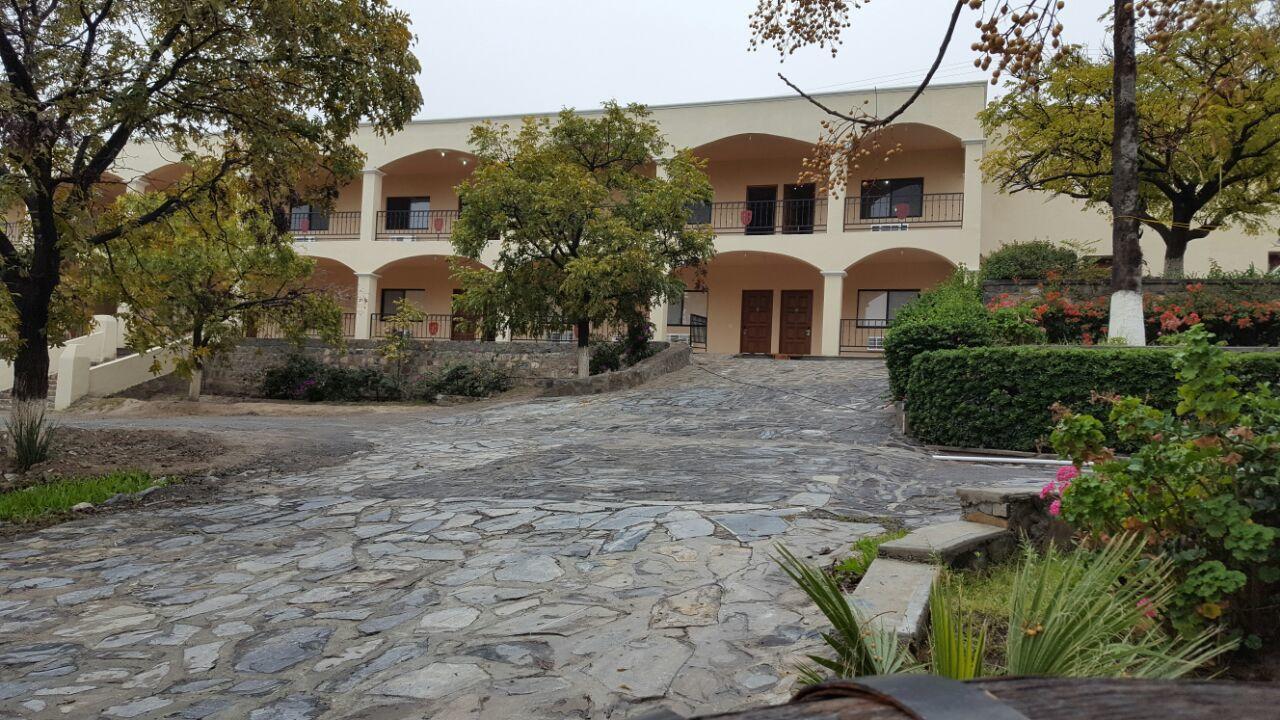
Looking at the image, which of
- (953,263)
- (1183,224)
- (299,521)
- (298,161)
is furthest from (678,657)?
(953,263)

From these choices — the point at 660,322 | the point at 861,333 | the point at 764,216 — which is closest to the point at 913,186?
the point at 764,216

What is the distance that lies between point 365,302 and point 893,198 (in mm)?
16206

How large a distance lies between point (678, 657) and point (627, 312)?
1394 centimetres

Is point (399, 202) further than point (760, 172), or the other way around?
point (399, 202)

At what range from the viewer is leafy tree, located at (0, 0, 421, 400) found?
6.96 metres

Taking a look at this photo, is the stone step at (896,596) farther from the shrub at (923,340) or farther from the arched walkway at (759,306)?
the arched walkway at (759,306)

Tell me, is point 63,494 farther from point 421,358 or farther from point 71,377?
point 71,377

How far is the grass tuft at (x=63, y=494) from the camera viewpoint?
6.21 metres

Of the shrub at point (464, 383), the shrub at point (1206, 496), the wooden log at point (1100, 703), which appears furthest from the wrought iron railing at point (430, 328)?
the wooden log at point (1100, 703)

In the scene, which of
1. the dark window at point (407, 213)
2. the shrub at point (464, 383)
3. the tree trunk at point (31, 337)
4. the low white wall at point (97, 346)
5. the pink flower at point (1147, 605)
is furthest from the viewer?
the dark window at point (407, 213)

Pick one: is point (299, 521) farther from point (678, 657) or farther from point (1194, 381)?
point (1194, 381)

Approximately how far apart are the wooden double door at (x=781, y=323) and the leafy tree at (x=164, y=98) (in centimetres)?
1667

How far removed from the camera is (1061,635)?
212cm

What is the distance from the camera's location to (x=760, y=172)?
24.1 metres
